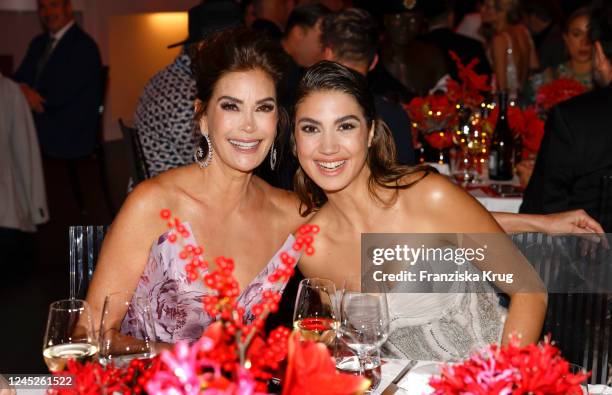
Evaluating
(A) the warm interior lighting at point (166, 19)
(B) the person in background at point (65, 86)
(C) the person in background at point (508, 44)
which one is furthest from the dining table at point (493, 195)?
(A) the warm interior lighting at point (166, 19)

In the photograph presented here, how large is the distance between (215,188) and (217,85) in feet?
1.17

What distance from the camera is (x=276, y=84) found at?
8.23 ft

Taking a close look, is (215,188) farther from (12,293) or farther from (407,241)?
(12,293)

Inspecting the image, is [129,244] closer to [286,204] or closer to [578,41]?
[286,204]

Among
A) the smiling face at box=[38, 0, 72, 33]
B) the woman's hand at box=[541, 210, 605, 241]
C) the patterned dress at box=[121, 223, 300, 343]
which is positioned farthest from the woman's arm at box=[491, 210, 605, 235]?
the smiling face at box=[38, 0, 72, 33]

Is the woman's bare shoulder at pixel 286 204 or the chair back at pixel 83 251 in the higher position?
the woman's bare shoulder at pixel 286 204

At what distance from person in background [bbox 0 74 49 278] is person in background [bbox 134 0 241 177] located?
2056 mm

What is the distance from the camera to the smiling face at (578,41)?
5.62 meters

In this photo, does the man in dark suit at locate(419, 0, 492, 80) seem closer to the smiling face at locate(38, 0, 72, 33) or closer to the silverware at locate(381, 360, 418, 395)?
the smiling face at locate(38, 0, 72, 33)

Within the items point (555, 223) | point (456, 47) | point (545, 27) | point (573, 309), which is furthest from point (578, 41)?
point (573, 309)

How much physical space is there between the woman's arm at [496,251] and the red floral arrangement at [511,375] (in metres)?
1.01

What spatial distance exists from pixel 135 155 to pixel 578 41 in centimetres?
321

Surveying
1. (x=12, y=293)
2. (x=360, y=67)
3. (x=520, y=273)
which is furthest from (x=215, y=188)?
(x=12, y=293)

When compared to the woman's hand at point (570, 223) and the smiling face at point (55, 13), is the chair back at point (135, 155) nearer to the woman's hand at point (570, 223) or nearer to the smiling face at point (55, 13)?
the woman's hand at point (570, 223)
